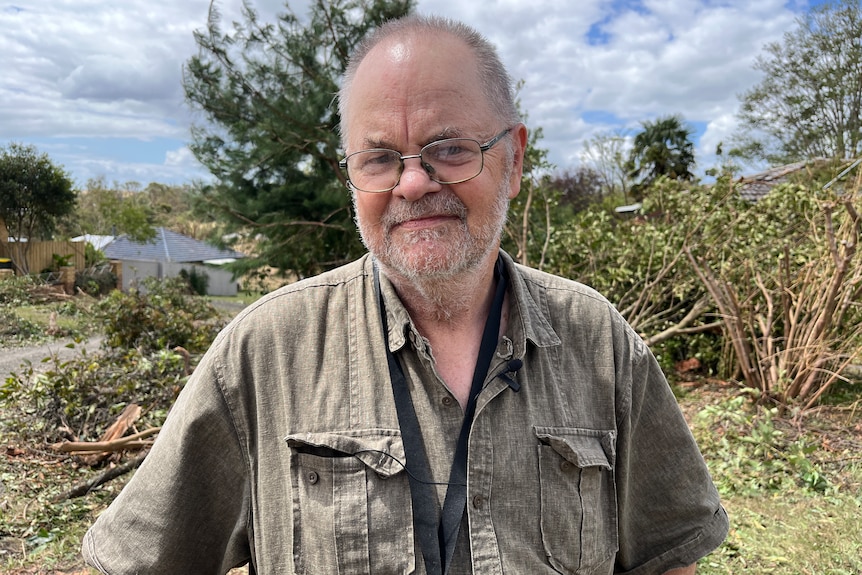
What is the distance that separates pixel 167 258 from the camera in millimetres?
34656

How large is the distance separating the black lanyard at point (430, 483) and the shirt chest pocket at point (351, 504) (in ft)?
0.08

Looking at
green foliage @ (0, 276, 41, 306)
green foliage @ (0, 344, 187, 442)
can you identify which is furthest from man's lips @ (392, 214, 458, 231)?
green foliage @ (0, 276, 41, 306)

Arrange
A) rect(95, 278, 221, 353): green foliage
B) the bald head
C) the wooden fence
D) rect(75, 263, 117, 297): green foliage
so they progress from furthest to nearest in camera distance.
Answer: the wooden fence
rect(75, 263, 117, 297): green foliage
rect(95, 278, 221, 353): green foliage
the bald head

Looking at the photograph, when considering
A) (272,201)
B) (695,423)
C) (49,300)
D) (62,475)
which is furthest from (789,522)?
(49,300)

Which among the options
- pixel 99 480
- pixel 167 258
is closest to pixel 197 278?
pixel 167 258

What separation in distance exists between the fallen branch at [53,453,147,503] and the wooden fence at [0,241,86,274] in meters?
21.4

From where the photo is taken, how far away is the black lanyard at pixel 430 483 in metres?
1.39

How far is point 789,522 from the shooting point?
13.2 ft

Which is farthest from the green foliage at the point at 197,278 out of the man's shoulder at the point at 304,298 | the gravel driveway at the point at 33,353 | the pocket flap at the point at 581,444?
the pocket flap at the point at 581,444

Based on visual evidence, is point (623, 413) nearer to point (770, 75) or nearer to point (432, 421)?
point (432, 421)

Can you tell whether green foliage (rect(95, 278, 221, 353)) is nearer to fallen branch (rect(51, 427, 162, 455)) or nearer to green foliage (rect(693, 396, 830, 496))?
fallen branch (rect(51, 427, 162, 455))

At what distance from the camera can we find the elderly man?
1.43m

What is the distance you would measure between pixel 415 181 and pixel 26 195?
26.9 meters

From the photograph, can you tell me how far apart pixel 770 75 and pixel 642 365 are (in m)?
29.9
